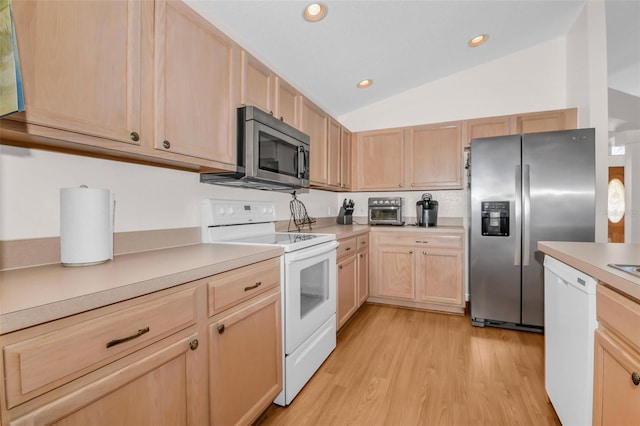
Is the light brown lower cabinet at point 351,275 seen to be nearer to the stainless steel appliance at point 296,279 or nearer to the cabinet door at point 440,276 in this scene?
the stainless steel appliance at point 296,279

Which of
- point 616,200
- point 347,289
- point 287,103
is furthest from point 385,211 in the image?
point 616,200

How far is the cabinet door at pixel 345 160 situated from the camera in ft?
10.7

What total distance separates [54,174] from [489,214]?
295 centimetres

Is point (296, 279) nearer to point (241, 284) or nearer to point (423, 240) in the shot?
point (241, 284)

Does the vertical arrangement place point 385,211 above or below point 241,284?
above

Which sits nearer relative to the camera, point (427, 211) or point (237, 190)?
point (237, 190)

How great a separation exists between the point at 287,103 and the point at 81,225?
1.56 metres

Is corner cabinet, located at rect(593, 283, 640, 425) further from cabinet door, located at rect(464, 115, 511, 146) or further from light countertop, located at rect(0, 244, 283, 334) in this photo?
cabinet door, located at rect(464, 115, 511, 146)

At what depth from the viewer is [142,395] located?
85 cm

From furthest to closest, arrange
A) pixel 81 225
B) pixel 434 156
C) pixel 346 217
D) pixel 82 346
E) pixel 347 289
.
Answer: pixel 346 217 → pixel 434 156 → pixel 347 289 → pixel 81 225 → pixel 82 346

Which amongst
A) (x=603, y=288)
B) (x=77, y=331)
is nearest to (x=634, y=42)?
(x=603, y=288)

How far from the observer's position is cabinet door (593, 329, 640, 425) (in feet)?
2.63

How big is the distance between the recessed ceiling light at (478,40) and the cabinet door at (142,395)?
10.8ft

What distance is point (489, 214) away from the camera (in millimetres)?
2561
